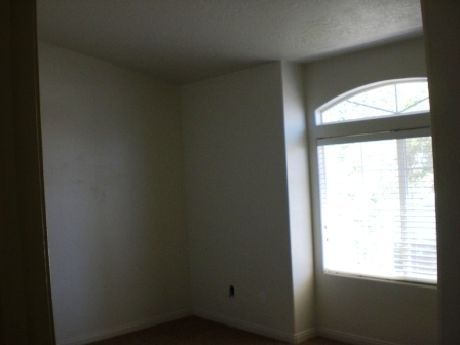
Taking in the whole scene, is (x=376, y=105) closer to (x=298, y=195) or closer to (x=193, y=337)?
(x=298, y=195)

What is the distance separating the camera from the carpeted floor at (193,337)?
4426 mm

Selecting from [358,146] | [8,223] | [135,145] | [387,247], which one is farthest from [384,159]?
[8,223]

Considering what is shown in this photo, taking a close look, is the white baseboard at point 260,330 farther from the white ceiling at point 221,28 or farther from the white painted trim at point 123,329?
the white ceiling at point 221,28

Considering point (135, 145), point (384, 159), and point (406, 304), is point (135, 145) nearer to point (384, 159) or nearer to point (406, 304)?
point (384, 159)

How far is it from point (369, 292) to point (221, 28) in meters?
2.69

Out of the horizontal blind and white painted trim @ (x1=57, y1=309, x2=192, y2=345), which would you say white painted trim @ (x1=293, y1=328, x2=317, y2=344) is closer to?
the horizontal blind

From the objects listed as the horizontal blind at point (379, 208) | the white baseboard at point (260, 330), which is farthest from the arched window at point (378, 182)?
the white baseboard at point (260, 330)

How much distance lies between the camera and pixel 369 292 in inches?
163

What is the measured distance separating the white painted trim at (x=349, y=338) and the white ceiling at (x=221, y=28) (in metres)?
2.65

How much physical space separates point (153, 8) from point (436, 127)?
8.82ft

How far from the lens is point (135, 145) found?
5.07m

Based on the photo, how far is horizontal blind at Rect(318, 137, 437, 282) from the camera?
148 inches

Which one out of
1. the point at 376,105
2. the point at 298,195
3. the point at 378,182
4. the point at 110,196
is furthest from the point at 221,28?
the point at 110,196

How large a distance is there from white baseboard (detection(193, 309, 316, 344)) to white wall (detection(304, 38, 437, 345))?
249mm
